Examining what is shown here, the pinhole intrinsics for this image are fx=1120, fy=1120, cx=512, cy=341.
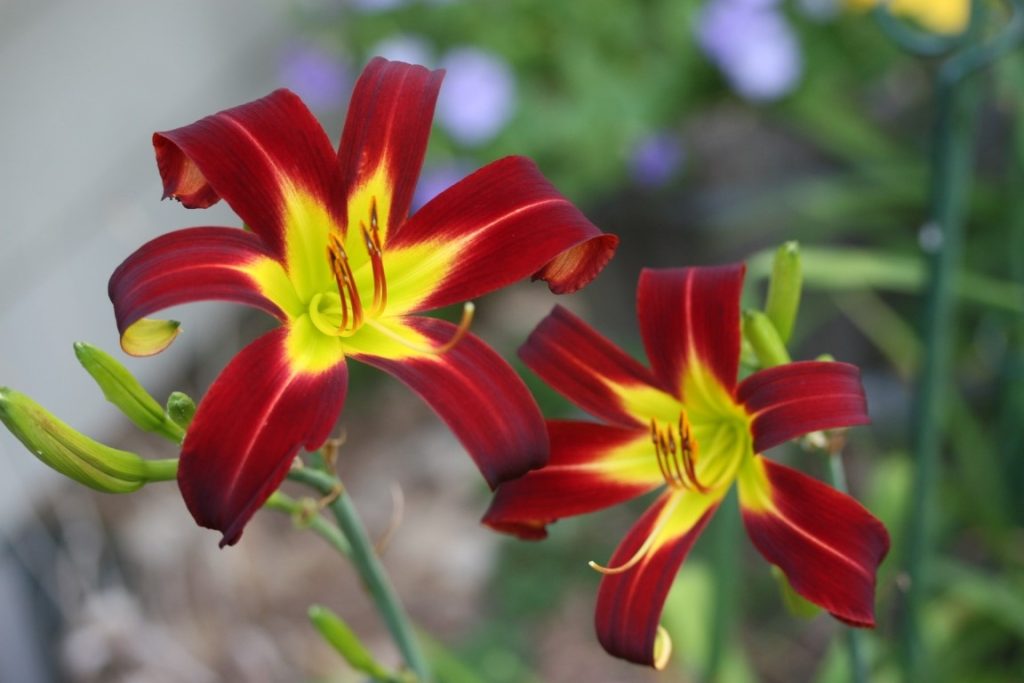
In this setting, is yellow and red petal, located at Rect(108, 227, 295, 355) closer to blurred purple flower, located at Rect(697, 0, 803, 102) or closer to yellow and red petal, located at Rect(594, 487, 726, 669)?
yellow and red petal, located at Rect(594, 487, 726, 669)

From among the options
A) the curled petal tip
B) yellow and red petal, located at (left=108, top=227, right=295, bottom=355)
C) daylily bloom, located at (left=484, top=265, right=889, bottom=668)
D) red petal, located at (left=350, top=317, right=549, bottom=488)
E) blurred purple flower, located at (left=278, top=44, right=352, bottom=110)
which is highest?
yellow and red petal, located at (left=108, top=227, right=295, bottom=355)

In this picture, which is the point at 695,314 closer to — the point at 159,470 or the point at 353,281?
the point at 353,281

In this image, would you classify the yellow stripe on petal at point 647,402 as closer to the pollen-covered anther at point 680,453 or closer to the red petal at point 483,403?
the pollen-covered anther at point 680,453

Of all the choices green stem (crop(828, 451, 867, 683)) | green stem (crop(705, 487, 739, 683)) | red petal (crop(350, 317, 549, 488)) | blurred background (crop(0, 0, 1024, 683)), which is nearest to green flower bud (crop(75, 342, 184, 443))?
red petal (crop(350, 317, 549, 488))

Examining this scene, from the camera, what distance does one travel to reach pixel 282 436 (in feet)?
1.74

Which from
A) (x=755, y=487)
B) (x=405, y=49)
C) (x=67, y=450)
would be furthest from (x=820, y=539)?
(x=405, y=49)

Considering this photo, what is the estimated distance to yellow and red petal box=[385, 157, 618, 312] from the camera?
58 cm

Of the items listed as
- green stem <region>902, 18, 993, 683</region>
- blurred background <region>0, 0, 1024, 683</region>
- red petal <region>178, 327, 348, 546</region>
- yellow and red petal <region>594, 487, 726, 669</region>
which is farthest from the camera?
blurred background <region>0, 0, 1024, 683</region>

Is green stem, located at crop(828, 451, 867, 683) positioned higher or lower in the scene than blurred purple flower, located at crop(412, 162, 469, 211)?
higher

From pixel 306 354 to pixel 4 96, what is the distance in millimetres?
1658

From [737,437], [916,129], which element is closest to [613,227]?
[916,129]

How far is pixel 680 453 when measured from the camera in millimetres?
682

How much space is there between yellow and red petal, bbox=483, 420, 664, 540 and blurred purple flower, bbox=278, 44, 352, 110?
70.6 inches

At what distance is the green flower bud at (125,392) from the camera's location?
24.0 inches
